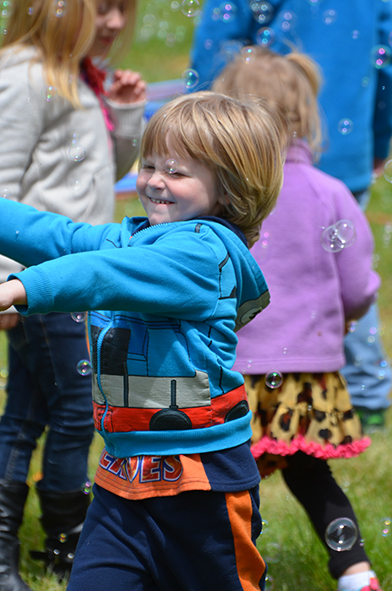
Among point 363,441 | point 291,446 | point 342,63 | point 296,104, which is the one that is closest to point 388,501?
point 363,441

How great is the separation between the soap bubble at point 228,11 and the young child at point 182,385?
1721 millimetres

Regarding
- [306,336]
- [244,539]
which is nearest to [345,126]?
[306,336]

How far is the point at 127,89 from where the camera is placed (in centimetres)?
260

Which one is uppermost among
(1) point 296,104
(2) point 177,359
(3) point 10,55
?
(3) point 10,55

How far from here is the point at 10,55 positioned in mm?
2201

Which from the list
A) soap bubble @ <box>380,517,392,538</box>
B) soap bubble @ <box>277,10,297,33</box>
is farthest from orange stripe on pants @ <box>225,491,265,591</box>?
soap bubble @ <box>277,10,297,33</box>

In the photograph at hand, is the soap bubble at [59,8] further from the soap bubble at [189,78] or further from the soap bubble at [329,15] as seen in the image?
the soap bubble at [329,15]

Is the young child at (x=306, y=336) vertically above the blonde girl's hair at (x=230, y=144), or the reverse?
the blonde girl's hair at (x=230, y=144)

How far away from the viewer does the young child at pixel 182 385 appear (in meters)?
1.59

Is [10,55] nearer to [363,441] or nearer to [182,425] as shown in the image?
[182,425]

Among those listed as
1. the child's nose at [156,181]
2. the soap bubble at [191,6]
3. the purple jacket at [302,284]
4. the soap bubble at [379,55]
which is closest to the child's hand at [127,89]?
the soap bubble at [191,6]

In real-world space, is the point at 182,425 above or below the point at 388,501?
above

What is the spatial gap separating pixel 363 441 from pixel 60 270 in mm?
1247

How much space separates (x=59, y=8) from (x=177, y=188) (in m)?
0.96
